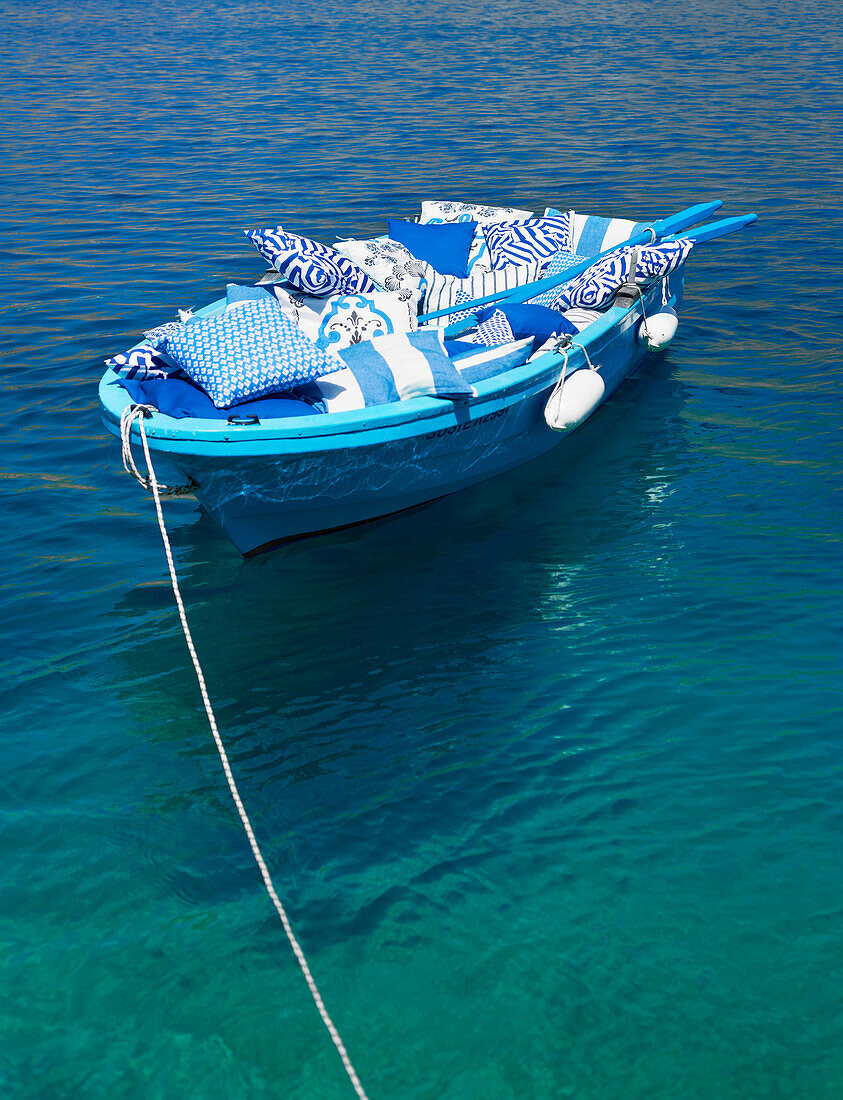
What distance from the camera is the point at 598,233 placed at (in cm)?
902

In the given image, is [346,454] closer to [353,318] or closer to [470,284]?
[353,318]

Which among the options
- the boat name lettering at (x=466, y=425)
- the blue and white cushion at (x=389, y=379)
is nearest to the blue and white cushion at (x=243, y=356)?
the blue and white cushion at (x=389, y=379)

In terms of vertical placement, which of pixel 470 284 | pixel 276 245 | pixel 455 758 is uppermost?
pixel 276 245

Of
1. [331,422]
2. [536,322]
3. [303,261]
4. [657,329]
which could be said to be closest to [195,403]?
[331,422]

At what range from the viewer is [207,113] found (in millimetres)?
19062

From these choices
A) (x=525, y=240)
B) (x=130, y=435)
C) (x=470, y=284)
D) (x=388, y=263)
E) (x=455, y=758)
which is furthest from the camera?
(x=525, y=240)

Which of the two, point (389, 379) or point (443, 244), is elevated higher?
point (443, 244)

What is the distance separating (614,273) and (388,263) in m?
1.76

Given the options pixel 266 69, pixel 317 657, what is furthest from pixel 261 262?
pixel 266 69

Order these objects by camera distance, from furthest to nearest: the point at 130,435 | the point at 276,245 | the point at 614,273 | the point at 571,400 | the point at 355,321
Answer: the point at 614,273 < the point at 276,245 < the point at 355,321 < the point at 571,400 < the point at 130,435

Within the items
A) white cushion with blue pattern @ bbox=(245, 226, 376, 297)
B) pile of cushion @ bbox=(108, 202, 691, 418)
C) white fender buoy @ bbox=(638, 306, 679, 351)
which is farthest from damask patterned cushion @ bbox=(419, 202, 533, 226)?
white cushion with blue pattern @ bbox=(245, 226, 376, 297)

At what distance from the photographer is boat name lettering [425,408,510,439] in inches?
242

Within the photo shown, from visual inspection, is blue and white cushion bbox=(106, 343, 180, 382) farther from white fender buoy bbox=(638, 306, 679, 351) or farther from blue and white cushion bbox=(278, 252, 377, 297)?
white fender buoy bbox=(638, 306, 679, 351)

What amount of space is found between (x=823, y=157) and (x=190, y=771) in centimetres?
1439
